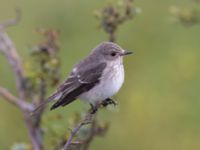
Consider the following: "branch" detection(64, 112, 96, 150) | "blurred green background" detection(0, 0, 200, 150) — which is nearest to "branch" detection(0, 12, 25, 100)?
"branch" detection(64, 112, 96, 150)

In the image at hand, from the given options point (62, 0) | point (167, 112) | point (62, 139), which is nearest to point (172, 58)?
point (167, 112)

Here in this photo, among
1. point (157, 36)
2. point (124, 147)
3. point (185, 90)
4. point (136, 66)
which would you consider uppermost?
point (157, 36)

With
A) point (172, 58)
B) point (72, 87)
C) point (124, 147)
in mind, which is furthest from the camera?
point (172, 58)

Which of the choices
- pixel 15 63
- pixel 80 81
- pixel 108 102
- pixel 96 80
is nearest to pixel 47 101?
pixel 80 81

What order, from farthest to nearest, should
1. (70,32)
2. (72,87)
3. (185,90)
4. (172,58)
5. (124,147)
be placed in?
(70,32), (172,58), (185,90), (124,147), (72,87)

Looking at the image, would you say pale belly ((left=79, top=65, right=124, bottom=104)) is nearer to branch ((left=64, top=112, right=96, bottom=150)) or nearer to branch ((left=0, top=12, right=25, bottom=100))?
branch ((left=64, top=112, right=96, bottom=150))

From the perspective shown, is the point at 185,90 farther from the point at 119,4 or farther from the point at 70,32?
the point at 119,4

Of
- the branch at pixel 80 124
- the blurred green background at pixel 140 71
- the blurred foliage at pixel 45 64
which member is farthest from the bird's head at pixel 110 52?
the blurred green background at pixel 140 71

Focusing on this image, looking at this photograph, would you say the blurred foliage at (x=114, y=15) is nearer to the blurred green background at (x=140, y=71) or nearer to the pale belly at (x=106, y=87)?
the pale belly at (x=106, y=87)
